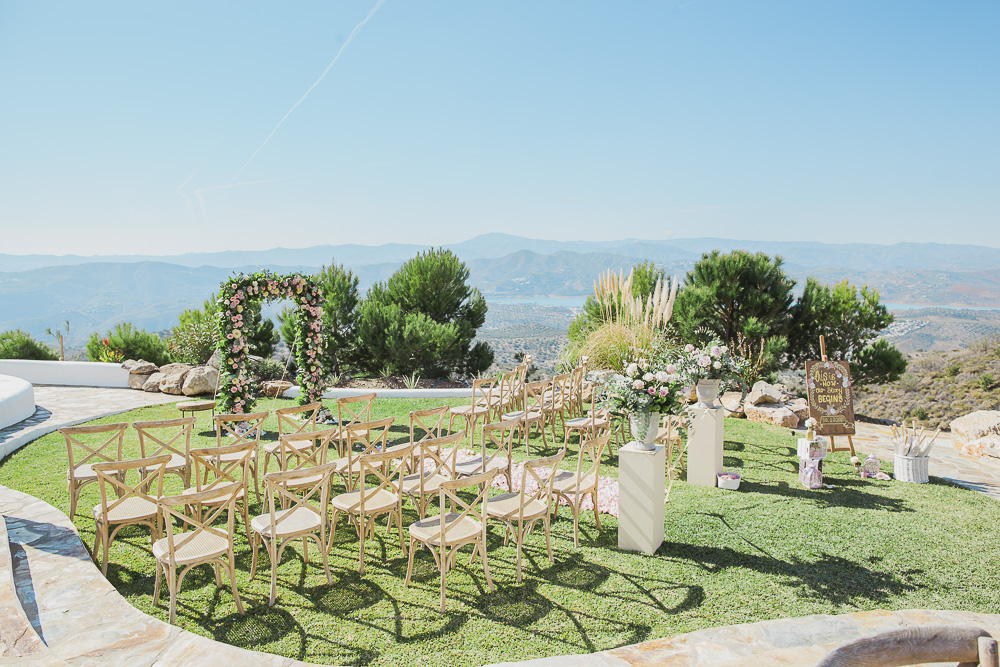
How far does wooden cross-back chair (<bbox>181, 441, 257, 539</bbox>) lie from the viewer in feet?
12.8

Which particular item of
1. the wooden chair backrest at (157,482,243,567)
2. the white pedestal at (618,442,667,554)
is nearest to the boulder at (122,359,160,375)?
the wooden chair backrest at (157,482,243,567)

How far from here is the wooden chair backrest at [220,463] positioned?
12.7 feet

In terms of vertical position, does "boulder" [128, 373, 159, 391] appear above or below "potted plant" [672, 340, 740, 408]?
below

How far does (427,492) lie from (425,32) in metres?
14.3

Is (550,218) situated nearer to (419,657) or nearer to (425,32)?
(425,32)

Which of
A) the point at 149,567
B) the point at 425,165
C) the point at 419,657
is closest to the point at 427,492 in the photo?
the point at 419,657

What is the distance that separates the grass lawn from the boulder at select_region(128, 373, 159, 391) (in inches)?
302

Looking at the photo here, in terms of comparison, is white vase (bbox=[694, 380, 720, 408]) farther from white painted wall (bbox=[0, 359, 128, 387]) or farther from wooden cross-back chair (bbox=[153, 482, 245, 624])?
white painted wall (bbox=[0, 359, 128, 387])

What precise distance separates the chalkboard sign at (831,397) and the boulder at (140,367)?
12.6 metres

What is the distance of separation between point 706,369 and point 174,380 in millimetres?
10531

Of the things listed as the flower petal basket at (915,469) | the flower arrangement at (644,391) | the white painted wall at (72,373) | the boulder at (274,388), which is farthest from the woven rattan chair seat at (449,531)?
the white painted wall at (72,373)

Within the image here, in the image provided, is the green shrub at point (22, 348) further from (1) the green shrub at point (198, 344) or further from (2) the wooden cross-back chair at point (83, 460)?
(2) the wooden cross-back chair at point (83, 460)

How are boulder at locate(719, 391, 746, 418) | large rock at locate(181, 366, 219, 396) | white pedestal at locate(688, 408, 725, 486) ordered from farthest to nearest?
large rock at locate(181, 366, 219, 396), boulder at locate(719, 391, 746, 418), white pedestal at locate(688, 408, 725, 486)

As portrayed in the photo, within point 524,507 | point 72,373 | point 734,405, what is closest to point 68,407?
point 72,373
